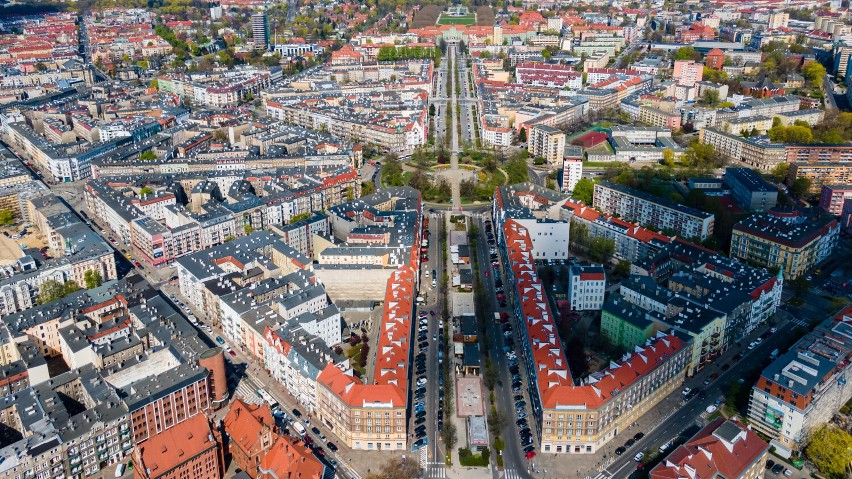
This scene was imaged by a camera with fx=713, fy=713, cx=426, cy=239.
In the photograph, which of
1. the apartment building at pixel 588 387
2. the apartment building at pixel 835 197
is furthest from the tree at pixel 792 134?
the apartment building at pixel 588 387

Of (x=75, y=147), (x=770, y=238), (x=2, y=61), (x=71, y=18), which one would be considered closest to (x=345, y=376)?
(x=770, y=238)

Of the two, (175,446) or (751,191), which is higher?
(751,191)

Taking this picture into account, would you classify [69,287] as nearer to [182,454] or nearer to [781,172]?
[182,454]

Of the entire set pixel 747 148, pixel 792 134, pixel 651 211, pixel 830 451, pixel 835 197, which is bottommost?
pixel 830 451

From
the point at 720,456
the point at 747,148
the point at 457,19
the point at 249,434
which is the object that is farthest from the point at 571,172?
the point at 457,19

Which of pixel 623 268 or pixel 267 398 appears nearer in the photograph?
pixel 267 398

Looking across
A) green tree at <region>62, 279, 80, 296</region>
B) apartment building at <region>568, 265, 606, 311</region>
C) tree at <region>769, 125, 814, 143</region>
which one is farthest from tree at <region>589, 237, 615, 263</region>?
tree at <region>769, 125, 814, 143</region>

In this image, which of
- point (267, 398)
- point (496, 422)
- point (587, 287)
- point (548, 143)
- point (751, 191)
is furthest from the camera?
point (548, 143)

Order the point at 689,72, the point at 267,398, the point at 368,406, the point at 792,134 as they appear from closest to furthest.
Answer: the point at 368,406, the point at 267,398, the point at 792,134, the point at 689,72
